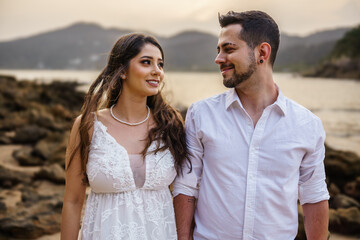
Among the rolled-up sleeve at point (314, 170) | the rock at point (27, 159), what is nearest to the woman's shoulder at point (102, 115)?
the rolled-up sleeve at point (314, 170)

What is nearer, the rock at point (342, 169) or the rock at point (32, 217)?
the rock at point (32, 217)

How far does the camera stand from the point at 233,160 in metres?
2.14

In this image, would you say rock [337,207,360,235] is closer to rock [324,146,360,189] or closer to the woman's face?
rock [324,146,360,189]

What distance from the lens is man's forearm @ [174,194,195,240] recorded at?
7.57ft

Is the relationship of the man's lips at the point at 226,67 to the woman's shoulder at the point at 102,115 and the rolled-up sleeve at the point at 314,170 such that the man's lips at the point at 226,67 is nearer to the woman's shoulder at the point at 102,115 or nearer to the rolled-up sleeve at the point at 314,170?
the rolled-up sleeve at the point at 314,170

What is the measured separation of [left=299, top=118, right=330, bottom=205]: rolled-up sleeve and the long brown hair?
779 millimetres

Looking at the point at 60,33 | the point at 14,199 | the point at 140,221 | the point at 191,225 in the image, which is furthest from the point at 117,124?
the point at 60,33

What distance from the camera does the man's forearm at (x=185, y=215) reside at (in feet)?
7.57

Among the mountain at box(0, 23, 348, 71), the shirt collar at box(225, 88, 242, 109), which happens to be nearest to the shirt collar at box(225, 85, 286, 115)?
the shirt collar at box(225, 88, 242, 109)

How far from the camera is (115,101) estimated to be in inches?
106

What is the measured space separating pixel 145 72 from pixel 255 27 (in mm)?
805

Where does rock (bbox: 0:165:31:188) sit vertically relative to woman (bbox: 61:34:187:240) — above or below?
below

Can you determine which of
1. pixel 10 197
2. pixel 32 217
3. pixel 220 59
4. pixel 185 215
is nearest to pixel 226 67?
pixel 220 59

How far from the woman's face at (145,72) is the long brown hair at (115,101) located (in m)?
0.04
